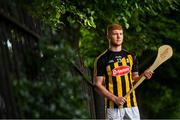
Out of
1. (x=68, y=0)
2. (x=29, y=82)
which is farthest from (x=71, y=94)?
(x=68, y=0)

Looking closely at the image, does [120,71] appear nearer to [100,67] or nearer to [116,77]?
[116,77]

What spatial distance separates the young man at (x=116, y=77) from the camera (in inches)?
247

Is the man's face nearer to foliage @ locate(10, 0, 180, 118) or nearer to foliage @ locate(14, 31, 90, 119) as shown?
foliage @ locate(10, 0, 180, 118)

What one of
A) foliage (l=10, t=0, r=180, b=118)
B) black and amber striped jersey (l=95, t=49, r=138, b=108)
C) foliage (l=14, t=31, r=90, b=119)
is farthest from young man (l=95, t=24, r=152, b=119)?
foliage (l=14, t=31, r=90, b=119)

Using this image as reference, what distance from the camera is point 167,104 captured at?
59.9 ft

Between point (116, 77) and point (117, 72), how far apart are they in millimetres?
48

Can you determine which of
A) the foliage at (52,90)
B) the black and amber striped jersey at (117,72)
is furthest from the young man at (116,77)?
the foliage at (52,90)

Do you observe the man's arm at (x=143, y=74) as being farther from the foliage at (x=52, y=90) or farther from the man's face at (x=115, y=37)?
the foliage at (x=52, y=90)

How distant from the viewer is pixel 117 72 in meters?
6.28

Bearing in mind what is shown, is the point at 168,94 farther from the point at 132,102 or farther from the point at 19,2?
the point at 19,2

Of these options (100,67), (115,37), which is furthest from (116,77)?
(115,37)

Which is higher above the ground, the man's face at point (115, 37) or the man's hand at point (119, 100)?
the man's face at point (115, 37)

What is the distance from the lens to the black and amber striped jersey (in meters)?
6.27

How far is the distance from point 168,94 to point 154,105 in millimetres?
483
